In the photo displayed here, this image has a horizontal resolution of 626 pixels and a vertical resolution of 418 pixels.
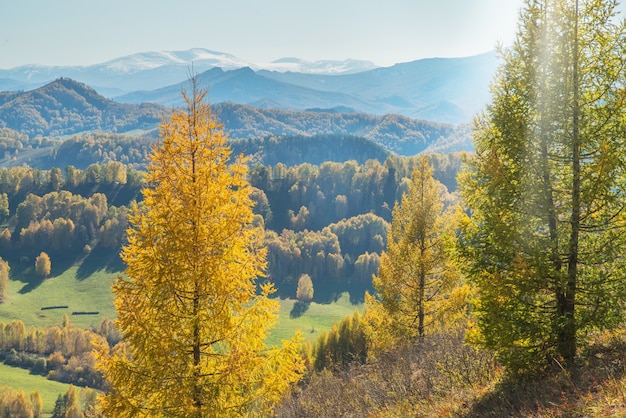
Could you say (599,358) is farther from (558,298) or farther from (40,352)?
(40,352)

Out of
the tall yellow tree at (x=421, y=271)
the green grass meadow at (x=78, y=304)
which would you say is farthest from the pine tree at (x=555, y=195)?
the green grass meadow at (x=78, y=304)

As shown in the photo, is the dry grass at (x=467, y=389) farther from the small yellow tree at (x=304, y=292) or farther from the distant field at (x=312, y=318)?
the small yellow tree at (x=304, y=292)

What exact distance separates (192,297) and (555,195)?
10651 millimetres

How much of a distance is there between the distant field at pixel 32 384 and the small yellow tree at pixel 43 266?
7869 cm

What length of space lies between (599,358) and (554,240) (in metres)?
3.28

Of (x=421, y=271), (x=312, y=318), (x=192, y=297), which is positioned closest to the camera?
(x=192, y=297)

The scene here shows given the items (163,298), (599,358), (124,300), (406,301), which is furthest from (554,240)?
(406,301)

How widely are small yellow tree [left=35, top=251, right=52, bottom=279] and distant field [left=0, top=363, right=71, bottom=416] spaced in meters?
78.7

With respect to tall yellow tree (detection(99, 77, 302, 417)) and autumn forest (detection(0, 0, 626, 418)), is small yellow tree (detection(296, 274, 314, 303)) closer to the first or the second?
autumn forest (detection(0, 0, 626, 418))

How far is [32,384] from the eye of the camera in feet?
367

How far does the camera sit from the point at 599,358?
461 inches

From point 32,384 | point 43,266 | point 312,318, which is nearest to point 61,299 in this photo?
point 43,266

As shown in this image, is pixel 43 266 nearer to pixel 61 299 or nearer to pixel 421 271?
pixel 61 299

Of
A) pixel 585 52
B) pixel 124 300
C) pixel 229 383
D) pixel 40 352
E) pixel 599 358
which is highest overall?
pixel 585 52
